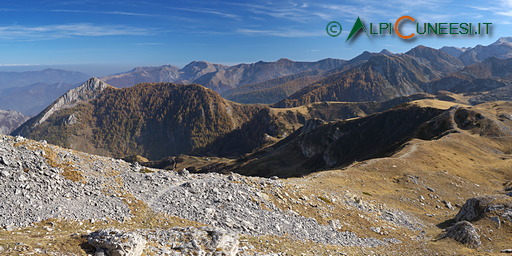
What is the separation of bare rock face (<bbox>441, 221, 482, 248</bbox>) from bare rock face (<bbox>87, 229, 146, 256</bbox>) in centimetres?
3185

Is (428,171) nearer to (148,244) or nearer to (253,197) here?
(253,197)

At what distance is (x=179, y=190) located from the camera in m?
27.8

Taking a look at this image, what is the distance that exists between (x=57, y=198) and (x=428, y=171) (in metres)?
71.2

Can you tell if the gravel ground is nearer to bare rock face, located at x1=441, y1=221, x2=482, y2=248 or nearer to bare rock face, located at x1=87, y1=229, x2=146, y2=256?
bare rock face, located at x1=87, y1=229, x2=146, y2=256

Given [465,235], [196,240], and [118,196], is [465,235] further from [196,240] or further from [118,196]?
[118,196]

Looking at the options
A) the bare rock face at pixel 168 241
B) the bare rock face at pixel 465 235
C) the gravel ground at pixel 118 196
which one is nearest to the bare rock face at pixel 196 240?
the bare rock face at pixel 168 241

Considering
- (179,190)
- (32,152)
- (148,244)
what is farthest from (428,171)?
(32,152)

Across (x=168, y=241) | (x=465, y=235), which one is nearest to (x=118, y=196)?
(x=168, y=241)

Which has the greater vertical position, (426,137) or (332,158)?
(426,137)

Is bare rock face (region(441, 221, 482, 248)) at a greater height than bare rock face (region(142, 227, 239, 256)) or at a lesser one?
lesser

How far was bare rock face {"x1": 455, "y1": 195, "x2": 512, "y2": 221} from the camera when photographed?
118ft

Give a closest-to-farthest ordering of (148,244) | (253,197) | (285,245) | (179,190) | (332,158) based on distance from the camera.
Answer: (148,244) < (285,245) < (179,190) < (253,197) < (332,158)

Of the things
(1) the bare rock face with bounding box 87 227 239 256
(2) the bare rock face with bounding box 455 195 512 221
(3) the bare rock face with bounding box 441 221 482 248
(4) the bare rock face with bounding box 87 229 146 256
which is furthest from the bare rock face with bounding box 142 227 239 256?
(2) the bare rock face with bounding box 455 195 512 221

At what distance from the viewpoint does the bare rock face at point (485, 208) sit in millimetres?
35875
